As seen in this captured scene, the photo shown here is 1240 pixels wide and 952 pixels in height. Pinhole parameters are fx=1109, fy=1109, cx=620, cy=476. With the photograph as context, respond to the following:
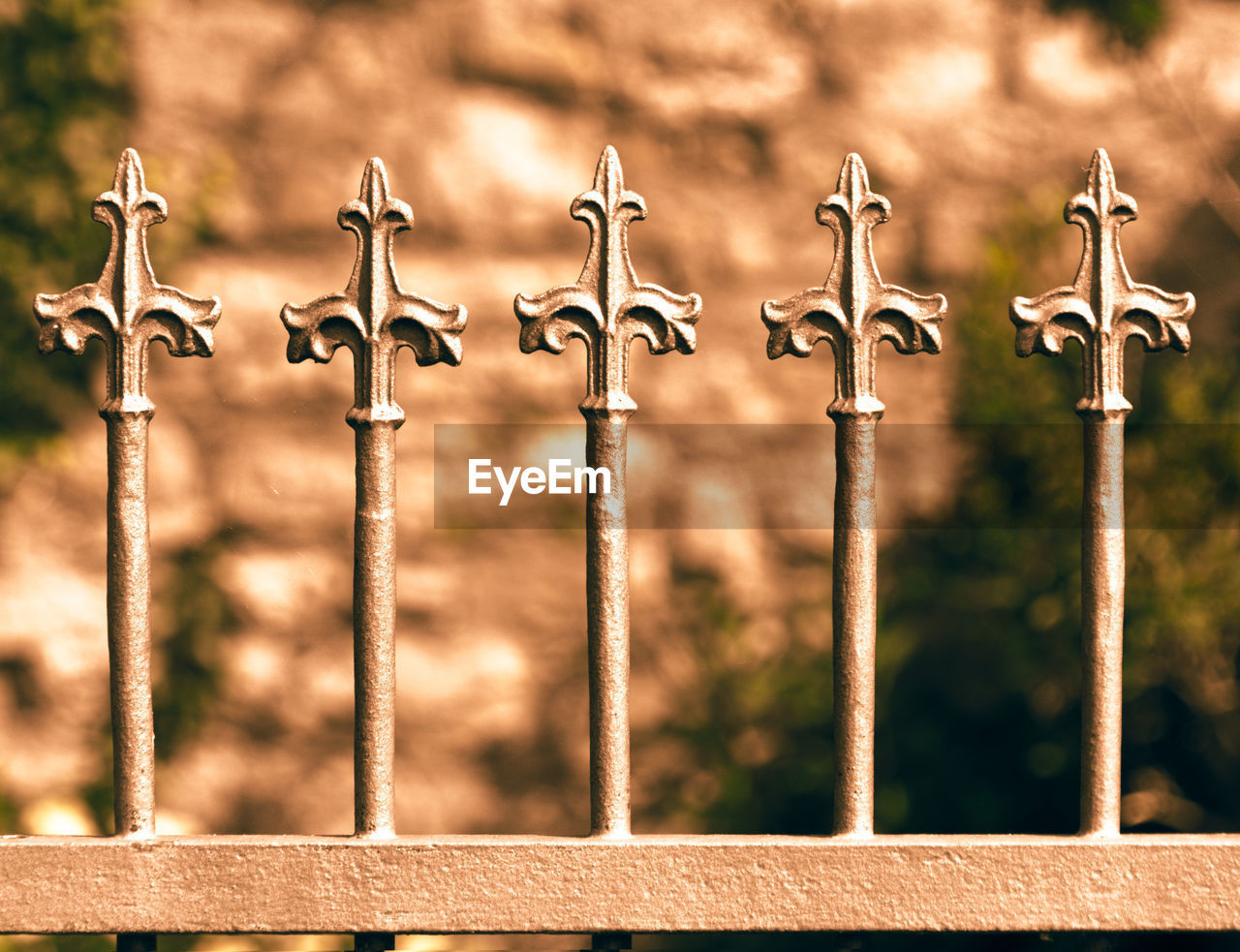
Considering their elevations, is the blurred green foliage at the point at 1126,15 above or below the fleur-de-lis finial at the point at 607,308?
above

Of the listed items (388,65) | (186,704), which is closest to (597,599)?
(186,704)

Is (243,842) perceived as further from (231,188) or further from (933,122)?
(933,122)

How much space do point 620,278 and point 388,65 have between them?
1.41 m

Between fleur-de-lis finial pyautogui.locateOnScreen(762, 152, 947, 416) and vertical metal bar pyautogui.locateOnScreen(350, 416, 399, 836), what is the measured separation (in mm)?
508

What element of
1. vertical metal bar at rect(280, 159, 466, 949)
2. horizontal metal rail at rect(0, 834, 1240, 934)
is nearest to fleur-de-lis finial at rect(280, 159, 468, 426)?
vertical metal bar at rect(280, 159, 466, 949)

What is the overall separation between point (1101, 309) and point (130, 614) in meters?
1.25

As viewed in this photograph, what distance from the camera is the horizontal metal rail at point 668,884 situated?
1.36 m

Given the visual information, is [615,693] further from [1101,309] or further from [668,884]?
[1101,309]

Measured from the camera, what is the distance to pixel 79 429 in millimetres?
2406

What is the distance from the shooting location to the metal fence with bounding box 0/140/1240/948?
4.45 feet

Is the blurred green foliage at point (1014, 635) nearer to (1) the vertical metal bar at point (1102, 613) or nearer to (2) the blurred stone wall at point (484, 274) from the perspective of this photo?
(2) the blurred stone wall at point (484, 274)

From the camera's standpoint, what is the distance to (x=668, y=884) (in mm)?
1364

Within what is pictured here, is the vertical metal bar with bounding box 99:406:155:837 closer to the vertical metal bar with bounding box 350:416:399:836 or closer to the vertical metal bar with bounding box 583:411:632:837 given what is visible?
the vertical metal bar with bounding box 350:416:399:836

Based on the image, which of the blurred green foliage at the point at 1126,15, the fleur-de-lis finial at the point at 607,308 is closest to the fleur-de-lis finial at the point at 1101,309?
the fleur-de-lis finial at the point at 607,308
